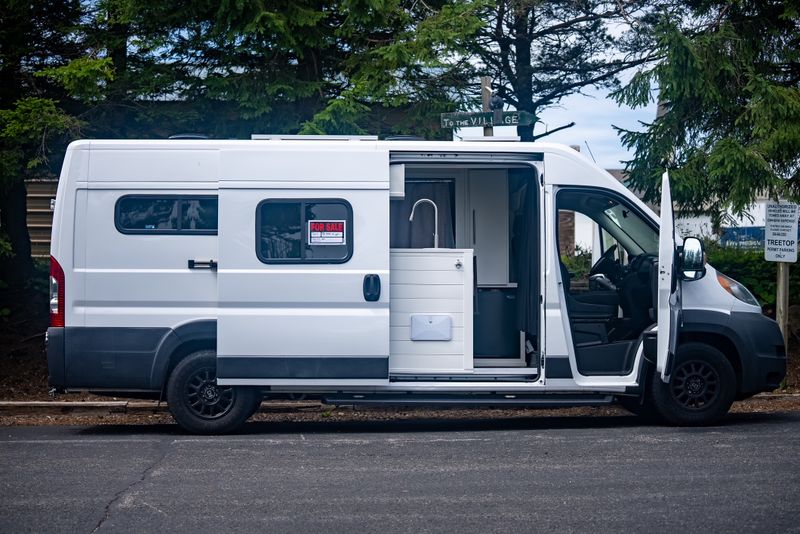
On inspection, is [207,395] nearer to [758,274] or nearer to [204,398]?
Result: [204,398]

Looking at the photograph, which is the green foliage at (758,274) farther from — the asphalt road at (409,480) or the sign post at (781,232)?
the asphalt road at (409,480)

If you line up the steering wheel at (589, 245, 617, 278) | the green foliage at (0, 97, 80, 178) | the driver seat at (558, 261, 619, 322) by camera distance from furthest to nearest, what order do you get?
the green foliage at (0, 97, 80, 178) < the steering wheel at (589, 245, 617, 278) < the driver seat at (558, 261, 619, 322)

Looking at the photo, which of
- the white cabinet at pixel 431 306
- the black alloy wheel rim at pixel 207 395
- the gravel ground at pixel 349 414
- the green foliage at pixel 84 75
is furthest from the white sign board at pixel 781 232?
the green foliage at pixel 84 75

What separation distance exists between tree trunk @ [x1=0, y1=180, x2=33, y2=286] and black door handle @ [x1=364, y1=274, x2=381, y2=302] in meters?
7.13

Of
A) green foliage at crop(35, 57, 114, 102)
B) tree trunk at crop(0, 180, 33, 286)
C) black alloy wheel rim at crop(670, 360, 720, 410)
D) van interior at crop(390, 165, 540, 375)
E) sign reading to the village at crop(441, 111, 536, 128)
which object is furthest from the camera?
tree trunk at crop(0, 180, 33, 286)

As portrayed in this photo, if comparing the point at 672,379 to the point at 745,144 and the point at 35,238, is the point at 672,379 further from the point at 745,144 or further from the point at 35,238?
the point at 35,238

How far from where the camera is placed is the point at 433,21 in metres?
12.8

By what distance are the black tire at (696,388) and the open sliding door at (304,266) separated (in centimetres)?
263

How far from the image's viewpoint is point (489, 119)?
426 inches

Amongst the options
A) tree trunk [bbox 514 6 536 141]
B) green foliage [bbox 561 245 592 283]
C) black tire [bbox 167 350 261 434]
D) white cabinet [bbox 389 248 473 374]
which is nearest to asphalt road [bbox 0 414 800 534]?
black tire [bbox 167 350 261 434]

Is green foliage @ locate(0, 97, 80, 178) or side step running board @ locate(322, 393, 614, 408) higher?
green foliage @ locate(0, 97, 80, 178)

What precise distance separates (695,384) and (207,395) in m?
4.55

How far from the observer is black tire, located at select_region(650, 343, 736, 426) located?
→ 975cm

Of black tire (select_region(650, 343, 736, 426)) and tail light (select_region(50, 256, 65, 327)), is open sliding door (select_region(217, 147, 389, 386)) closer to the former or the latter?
tail light (select_region(50, 256, 65, 327))
